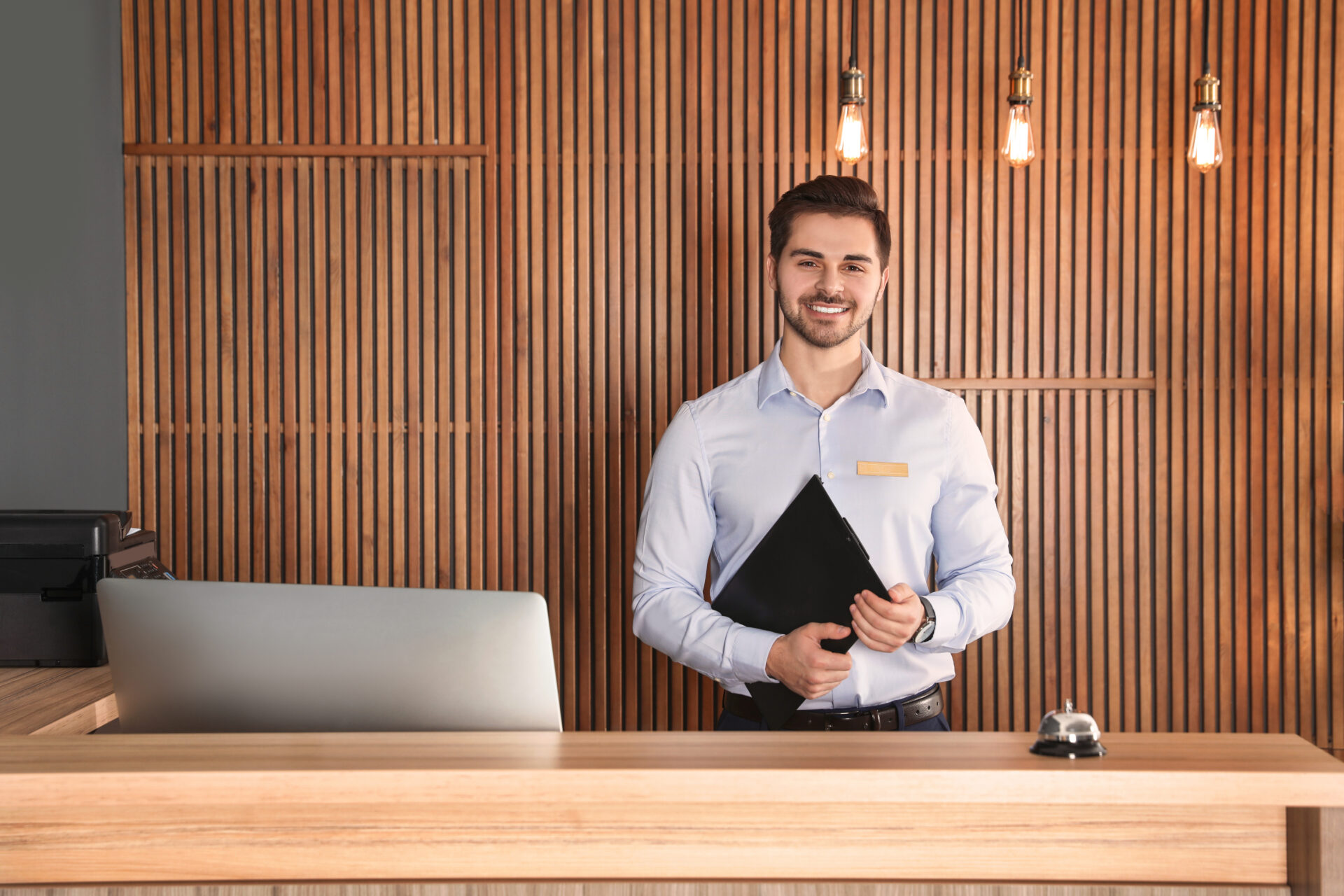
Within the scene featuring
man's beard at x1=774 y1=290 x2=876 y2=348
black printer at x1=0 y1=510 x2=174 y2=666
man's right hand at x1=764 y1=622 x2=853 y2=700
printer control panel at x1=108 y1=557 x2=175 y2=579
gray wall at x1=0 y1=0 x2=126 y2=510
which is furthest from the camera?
gray wall at x1=0 y1=0 x2=126 y2=510

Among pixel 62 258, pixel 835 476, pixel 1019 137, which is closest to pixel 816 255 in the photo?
pixel 835 476

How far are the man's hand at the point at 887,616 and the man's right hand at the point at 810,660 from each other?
0.05 meters

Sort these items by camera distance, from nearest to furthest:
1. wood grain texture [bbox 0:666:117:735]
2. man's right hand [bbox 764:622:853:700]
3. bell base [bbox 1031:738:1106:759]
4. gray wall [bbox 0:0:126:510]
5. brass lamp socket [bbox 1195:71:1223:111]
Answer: bell base [bbox 1031:738:1106:759]
wood grain texture [bbox 0:666:117:735]
man's right hand [bbox 764:622:853:700]
gray wall [bbox 0:0:126:510]
brass lamp socket [bbox 1195:71:1223:111]

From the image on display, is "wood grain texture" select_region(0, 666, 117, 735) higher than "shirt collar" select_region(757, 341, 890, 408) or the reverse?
the reverse

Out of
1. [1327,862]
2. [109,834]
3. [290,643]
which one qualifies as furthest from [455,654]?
[1327,862]

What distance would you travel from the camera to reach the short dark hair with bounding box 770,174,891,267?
262cm

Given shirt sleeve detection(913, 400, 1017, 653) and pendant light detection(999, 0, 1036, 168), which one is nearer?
shirt sleeve detection(913, 400, 1017, 653)

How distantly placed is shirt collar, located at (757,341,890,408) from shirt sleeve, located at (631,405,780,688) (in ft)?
0.71

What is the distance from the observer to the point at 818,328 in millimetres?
2598

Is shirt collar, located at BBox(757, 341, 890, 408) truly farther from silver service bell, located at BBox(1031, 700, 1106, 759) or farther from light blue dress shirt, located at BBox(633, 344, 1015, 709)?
silver service bell, located at BBox(1031, 700, 1106, 759)

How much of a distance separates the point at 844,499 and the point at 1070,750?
1.28 m

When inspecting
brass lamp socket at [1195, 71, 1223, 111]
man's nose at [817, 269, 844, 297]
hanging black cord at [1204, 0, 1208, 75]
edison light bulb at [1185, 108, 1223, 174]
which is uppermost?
hanging black cord at [1204, 0, 1208, 75]

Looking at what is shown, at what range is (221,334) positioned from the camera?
3.68 meters

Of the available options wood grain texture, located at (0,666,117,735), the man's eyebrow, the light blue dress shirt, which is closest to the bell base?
the light blue dress shirt
